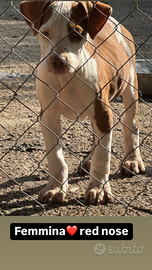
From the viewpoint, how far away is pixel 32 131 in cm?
446

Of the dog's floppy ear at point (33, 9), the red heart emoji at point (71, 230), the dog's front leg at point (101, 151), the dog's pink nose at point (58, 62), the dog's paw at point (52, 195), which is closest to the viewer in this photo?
the red heart emoji at point (71, 230)

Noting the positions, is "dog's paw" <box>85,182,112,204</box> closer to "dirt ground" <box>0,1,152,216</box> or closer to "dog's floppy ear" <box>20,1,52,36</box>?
"dirt ground" <box>0,1,152,216</box>

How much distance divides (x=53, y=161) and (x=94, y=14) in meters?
1.01

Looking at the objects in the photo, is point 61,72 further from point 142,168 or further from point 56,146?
point 142,168

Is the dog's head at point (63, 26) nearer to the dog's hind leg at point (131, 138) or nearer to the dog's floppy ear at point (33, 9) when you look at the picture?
the dog's floppy ear at point (33, 9)

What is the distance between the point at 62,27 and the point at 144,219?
114cm

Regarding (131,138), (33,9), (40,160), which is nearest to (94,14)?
(33,9)

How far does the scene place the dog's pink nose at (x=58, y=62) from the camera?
2.39 meters

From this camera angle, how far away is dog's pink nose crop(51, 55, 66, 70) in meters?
2.39

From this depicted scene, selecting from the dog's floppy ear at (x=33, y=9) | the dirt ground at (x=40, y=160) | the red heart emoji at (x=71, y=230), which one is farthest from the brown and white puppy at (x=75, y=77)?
the red heart emoji at (x=71, y=230)

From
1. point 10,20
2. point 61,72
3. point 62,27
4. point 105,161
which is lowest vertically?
point 10,20

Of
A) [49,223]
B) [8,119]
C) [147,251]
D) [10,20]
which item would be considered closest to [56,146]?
[49,223]

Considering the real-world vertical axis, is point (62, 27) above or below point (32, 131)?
above

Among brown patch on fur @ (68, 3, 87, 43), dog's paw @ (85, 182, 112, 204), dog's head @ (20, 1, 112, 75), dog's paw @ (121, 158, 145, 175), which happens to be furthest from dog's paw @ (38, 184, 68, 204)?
brown patch on fur @ (68, 3, 87, 43)
